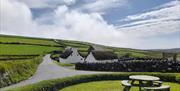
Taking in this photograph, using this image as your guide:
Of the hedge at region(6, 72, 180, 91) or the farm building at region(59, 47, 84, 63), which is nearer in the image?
the hedge at region(6, 72, 180, 91)

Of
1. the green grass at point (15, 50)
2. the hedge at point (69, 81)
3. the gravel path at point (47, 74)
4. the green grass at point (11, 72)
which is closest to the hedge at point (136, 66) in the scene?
the gravel path at point (47, 74)

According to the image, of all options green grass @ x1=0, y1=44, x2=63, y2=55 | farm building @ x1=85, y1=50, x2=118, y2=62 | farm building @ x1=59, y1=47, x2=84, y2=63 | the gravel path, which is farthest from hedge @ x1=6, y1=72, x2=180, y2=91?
farm building @ x1=59, y1=47, x2=84, y2=63

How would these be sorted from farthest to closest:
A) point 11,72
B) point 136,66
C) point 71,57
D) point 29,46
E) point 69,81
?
point 29,46 < point 71,57 < point 136,66 < point 11,72 < point 69,81

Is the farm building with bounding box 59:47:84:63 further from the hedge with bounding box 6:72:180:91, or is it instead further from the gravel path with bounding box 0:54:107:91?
the hedge with bounding box 6:72:180:91

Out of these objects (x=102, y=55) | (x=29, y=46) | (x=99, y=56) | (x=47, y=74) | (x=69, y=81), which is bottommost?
(x=47, y=74)

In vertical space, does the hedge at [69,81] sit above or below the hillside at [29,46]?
below

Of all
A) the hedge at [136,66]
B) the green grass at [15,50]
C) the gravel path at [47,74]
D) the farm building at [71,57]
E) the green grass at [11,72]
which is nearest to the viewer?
the green grass at [11,72]

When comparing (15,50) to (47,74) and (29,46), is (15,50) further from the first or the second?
(47,74)

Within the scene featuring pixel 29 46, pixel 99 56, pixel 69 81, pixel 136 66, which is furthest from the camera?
pixel 29 46

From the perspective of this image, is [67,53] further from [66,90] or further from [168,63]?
[66,90]

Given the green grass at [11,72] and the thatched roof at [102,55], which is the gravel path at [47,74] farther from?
the thatched roof at [102,55]

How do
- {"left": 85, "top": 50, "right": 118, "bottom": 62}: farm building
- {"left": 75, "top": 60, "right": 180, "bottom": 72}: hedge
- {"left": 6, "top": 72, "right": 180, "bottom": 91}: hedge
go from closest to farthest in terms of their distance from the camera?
{"left": 6, "top": 72, "right": 180, "bottom": 91}: hedge → {"left": 75, "top": 60, "right": 180, "bottom": 72}: hedge → {"left": 85, "top": 50, "right": 118, "bottom": 62}: farm building

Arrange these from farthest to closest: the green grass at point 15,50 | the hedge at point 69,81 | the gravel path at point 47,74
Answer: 1. the green grass at point 15,50
2. the gravel path at point 47,74
3. the hedge at point 69,81

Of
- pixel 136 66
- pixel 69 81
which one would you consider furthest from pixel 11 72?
pixel 136 66
